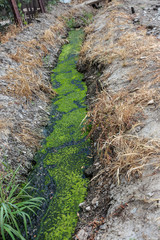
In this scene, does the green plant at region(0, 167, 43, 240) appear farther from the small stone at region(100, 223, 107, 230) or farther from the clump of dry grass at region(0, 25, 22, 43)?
the clump of dry grass at region(0, 25, 22, 43)

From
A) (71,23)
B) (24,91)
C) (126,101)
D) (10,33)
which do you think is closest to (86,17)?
(71,23)

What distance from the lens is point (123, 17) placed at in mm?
5180

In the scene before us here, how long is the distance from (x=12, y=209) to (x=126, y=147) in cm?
108

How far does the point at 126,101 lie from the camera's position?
7.18 ft

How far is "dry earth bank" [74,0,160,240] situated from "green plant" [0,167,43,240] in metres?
0.42

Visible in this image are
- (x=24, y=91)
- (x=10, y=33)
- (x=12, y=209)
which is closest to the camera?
(x=12, y=209)

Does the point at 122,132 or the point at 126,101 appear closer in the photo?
the point at 122,132

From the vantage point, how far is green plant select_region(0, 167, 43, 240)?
1325 millimetres

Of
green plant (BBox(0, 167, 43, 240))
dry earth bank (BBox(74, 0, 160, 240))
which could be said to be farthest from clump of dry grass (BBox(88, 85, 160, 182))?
green plant (BBox(0, 167, 43, 240))

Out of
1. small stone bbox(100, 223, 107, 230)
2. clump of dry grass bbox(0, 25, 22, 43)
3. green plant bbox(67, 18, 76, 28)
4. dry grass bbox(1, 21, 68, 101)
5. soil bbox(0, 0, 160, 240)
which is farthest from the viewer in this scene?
green plant bbox(67, 18, 76, 28)

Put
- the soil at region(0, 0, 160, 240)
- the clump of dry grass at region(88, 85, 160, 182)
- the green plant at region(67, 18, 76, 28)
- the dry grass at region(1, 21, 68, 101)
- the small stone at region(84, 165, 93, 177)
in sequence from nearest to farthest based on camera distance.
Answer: the soil at region(0, 0, 160, 240) < the clump of dry grass at region(88, 85, 160, 182) < the small stone at region(84, 165, 93, 177) < the dry grass at region(1, 21, 68, 101) < the green plant at region(67, 18, 76, 28)

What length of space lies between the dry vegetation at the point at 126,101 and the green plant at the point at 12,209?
28.8 inches

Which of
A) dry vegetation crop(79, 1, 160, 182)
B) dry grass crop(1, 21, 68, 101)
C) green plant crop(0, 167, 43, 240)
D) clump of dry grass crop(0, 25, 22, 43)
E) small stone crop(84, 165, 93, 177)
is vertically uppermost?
clump of dry grass crop(0, 25, 22, 43)

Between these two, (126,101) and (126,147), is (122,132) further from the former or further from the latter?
(126,101)
